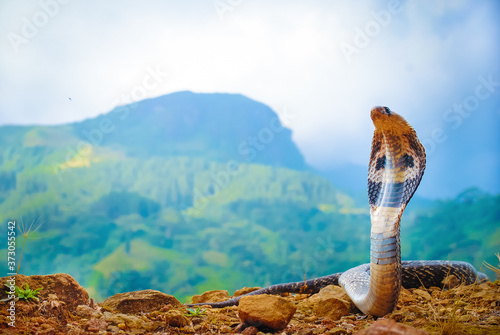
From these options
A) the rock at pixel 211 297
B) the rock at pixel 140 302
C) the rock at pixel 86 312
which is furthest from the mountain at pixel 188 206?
the rock at pixel 86 312

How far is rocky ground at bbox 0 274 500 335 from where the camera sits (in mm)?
2186

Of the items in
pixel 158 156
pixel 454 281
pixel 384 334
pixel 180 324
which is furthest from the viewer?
pixel 158 156

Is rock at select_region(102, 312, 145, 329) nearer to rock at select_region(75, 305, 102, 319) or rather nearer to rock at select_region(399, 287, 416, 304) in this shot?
rock at select_region(75, 305, 102, 319)

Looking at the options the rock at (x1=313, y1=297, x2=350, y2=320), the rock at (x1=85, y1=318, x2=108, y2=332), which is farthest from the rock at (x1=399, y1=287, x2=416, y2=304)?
the rock at (x1=85, y1=318, x2=108, y2=332)

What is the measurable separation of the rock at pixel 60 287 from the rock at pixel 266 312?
135 centimetres

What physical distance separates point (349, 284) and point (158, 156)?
11.9 metres

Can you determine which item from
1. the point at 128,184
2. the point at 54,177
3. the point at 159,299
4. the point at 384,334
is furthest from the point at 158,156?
the point at 384,334

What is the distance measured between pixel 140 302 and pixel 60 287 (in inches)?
26.4

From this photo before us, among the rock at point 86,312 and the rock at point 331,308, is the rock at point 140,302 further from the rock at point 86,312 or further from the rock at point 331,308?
the rock at point 331,308

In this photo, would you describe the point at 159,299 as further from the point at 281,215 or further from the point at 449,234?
the point at 449,234

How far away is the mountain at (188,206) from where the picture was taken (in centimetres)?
1104

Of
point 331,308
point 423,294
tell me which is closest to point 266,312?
Answer: point 331,308

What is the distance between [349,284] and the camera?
3.52 m

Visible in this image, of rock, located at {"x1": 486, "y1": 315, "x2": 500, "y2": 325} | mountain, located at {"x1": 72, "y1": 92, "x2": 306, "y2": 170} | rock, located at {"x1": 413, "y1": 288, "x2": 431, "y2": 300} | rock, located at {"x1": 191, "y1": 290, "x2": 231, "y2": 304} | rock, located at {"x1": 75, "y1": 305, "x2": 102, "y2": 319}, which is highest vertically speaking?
mountain, located at {"x1": 72, "y1": 92, "x2": 306, "y2": 170}
